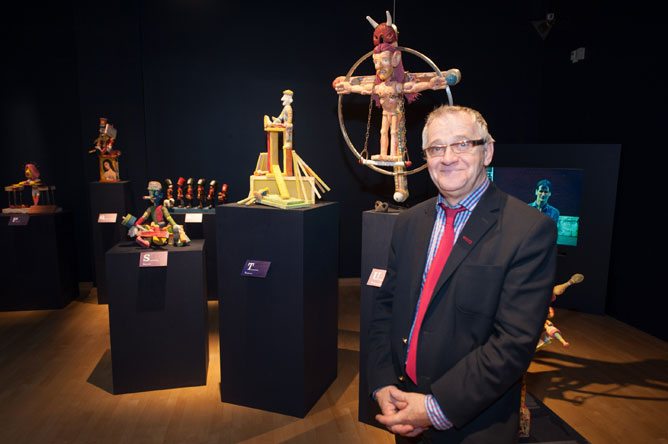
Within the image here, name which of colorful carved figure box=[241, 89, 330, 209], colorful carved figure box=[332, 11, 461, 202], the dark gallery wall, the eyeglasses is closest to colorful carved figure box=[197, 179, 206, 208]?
the dark gallery wall

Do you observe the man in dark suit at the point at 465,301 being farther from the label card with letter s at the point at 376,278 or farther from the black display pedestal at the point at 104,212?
the black display pedestal at the point at 104,212

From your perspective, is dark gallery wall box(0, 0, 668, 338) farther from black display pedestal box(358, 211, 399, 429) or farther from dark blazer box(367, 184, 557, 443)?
dark blazer box(367, 184, 557, 443)

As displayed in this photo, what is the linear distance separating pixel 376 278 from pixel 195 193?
3207 mm

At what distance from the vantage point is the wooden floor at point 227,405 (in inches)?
88.8

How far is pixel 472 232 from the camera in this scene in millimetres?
1162

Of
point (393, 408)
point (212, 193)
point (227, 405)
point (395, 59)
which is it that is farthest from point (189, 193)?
point (393, 408)

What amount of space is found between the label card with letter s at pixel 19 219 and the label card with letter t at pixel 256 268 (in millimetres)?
2894

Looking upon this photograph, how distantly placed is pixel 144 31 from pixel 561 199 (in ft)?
15.6

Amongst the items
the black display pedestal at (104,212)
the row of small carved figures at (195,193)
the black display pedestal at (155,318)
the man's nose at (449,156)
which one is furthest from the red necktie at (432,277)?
the black display pedestal at (104,212)

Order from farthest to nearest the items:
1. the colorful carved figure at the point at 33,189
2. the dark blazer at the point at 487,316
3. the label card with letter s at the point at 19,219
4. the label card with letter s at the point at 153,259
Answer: the colorful carved figure at the point at 33,189 → the label card with letter s at the point at 19,219 → the label card with letter s at the point at 153,259 → the dark blazer at the point at 487,316

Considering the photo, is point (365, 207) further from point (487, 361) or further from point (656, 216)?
point (487, 361)

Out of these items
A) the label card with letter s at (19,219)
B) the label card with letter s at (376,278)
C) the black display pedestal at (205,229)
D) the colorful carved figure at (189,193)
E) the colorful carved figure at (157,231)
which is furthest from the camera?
the colorful carved figure at (189,193)

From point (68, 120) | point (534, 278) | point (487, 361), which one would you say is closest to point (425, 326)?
point (487, 361)

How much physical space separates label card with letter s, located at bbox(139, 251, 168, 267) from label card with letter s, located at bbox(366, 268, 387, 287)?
1.30m
